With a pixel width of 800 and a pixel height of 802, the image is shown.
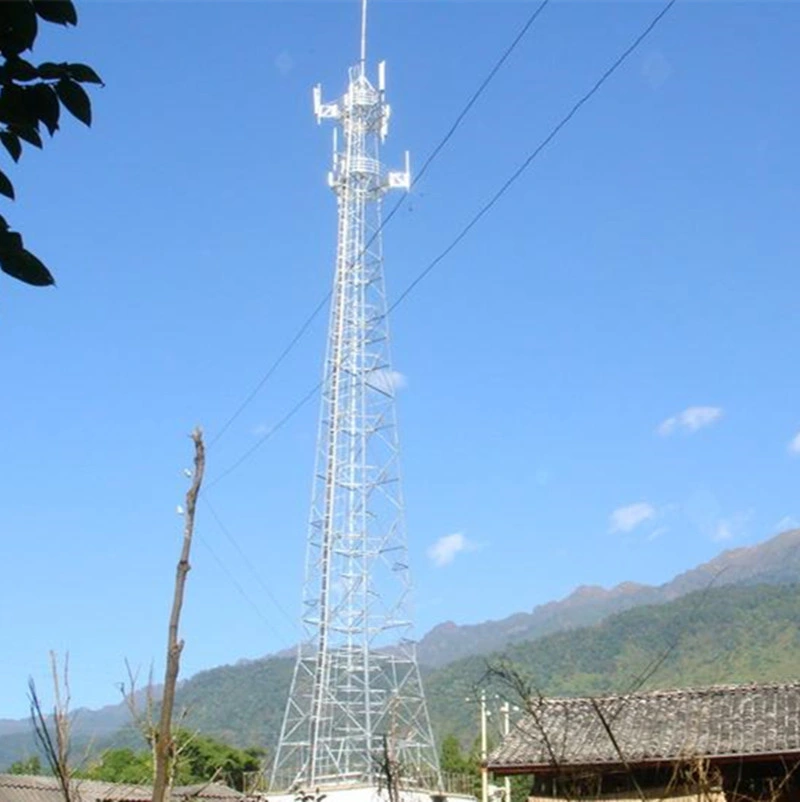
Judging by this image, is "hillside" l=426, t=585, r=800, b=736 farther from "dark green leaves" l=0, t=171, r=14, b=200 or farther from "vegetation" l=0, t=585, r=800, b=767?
"dark green leaves" l=0, t=171, r=14, b=200

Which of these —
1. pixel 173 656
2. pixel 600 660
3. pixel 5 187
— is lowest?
pixel 173 656

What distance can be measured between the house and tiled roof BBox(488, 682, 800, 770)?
0.05 ft

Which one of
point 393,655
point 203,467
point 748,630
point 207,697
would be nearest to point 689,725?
point 393,655

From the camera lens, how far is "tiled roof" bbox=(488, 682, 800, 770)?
647 inches

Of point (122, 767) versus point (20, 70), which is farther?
point (122, 767)

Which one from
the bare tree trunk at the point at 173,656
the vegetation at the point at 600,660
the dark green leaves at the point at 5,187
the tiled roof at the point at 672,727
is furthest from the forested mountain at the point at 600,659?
the dark green leaves at the point at 5,187

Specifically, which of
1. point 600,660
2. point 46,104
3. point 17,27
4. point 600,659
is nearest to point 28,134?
point 46,104

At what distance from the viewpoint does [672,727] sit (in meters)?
17.5

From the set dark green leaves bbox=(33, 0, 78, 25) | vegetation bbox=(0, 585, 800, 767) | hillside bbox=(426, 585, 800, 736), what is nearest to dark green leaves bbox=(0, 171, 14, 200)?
dark green leaves bbox=(33, 0, 78, 25)

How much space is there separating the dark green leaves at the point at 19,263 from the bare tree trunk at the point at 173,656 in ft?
5.14

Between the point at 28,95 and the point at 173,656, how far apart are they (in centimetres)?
180

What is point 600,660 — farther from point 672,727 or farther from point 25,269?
point 25,269

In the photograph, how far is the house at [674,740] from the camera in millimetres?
16109

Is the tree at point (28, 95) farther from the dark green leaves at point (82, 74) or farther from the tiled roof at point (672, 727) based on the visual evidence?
the tiled roof at point (672, 727)
